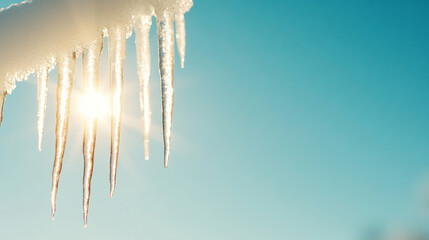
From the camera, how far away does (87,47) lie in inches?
51.1

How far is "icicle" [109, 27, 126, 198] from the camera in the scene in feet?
4.66

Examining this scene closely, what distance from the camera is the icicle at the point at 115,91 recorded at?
1420 mm

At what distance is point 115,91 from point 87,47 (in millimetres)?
205

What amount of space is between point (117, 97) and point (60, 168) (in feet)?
1.18

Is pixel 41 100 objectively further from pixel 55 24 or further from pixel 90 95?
pixel 55 24

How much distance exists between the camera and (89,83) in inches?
55.9

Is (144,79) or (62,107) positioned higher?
(144,79)


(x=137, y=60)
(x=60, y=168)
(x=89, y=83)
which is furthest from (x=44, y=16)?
(x=60, y=168)

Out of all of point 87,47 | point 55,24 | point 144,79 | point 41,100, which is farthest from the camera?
point 41,100

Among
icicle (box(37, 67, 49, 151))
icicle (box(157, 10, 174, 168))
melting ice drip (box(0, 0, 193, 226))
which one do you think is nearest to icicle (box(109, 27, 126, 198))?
melting ice drip (box(0, 0, 193, 226))

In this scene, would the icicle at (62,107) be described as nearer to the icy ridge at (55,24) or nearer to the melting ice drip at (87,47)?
the melting ice drip at (87,47)

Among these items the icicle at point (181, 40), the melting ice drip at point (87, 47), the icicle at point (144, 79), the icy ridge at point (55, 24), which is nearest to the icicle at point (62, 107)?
the melting ice drip at point (87, 47)

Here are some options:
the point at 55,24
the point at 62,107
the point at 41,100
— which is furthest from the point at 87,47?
the point at 41,100

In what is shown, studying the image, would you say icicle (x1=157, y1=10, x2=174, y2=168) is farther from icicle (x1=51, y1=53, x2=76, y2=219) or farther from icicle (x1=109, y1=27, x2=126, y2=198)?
icicle (x1=51, y1=53, x2=76, y2=219)
